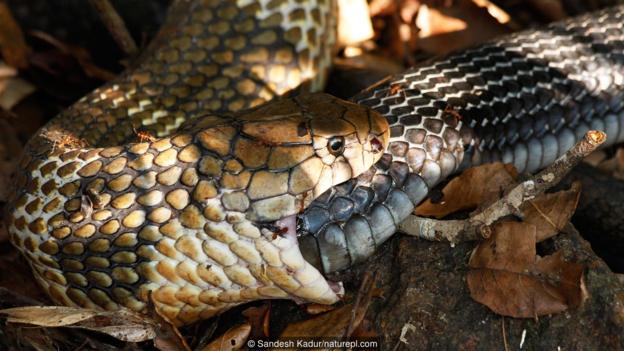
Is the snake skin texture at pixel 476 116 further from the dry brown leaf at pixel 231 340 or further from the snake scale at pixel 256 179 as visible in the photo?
the dry brown leaf at pixel 231 340

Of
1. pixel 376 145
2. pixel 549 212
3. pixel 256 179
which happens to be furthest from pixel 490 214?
pixel 256 179

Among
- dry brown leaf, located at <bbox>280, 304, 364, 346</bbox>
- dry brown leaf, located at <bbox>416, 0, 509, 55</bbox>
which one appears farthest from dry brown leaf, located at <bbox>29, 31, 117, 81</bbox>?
dry brown leaf, located at <bbox>280, 304, 364, 346</bbox>

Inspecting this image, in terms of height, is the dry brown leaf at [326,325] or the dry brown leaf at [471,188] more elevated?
the dry brown leaf at [471,188]

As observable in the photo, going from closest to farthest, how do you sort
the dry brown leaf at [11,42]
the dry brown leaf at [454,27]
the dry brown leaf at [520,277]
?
1. the dry brown leaf at [520,277]
2. the dry brown leaf at [11,42]
3. the dry brown leaf at [454,27]

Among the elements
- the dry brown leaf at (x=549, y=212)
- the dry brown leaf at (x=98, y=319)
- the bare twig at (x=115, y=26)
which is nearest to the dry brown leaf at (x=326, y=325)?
the dry brown leaf at (x=98, y=319)

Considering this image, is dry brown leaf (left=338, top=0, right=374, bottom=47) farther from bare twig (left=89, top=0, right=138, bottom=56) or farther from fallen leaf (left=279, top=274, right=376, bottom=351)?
fallen leaf (left=279, top=274, right=376, bottom=351)

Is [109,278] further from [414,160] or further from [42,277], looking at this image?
[414,160]

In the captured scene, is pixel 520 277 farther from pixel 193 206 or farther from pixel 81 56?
pixel 81 56

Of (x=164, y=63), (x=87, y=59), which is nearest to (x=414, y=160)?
(x=164, y=63)
